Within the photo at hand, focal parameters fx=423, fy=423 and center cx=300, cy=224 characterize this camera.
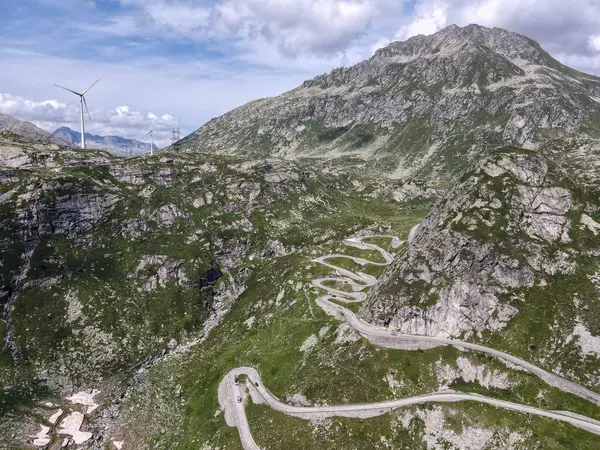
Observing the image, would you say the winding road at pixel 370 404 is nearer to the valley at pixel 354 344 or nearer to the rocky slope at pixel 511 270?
the valley at pixel 354 344

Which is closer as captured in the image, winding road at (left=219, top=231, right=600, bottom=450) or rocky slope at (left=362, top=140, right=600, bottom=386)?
winding road at (left=219, top=231, right=600, bottom=450)

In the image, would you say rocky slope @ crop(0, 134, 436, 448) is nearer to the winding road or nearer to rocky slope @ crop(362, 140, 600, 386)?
the winding road

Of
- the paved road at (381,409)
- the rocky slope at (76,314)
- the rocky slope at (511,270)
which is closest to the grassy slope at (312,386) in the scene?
the paved road at (381,409)

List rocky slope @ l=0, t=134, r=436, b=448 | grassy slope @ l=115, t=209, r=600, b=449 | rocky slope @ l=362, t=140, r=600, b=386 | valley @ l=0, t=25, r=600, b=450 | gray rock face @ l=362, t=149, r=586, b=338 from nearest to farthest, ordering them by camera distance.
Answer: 1. grassy slope @ l=115, t=209, r=600, b=449
2. valley @ l=0, t=25, r=600, b=450
3. rocky slope @ l=362, t=140, r=600, b=386
4. gray rock face @ l=362, t=149, r=586, b=338
5. rocky slope @ l=0, t=134, r=436, b=448

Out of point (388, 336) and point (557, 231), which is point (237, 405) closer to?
point (388, 336)

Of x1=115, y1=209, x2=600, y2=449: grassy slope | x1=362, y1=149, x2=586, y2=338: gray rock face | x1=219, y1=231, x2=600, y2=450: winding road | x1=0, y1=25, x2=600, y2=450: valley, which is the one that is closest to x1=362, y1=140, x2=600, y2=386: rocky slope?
x1=362, y1=149, x2=586, y2=338: gray rock face

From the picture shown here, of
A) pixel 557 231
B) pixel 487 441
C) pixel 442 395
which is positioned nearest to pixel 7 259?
pixel 442 395
